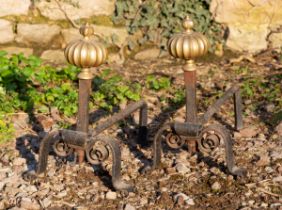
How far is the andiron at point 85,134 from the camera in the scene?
368 centimetres

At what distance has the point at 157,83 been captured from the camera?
19.4ft

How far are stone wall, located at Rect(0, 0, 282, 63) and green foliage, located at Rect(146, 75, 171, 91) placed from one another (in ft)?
2.88

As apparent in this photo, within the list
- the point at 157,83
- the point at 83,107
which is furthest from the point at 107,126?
the point at 157,83

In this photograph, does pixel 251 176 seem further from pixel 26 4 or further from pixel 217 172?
pixel 26 4

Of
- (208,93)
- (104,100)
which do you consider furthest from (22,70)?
(208,93)

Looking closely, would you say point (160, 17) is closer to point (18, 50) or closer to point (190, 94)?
point (18, 50)

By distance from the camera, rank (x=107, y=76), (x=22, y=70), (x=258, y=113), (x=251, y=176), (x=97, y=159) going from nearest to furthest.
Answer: (x=97, y=159) → (x=251, y=176) → (x=258, y=113) → (x=22, y=70) → (x=107, y=76)

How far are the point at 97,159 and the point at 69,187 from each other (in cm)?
32

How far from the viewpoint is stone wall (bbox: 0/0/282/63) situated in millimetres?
6531

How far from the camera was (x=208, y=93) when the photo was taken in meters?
5.83

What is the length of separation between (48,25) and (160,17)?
1.18 m

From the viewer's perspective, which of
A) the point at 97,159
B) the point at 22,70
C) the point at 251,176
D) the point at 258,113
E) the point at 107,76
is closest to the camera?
the point at 97,159

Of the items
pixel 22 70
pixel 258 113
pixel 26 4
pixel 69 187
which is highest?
pixel 26 4

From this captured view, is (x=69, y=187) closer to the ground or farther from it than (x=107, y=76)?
closer to the ground
